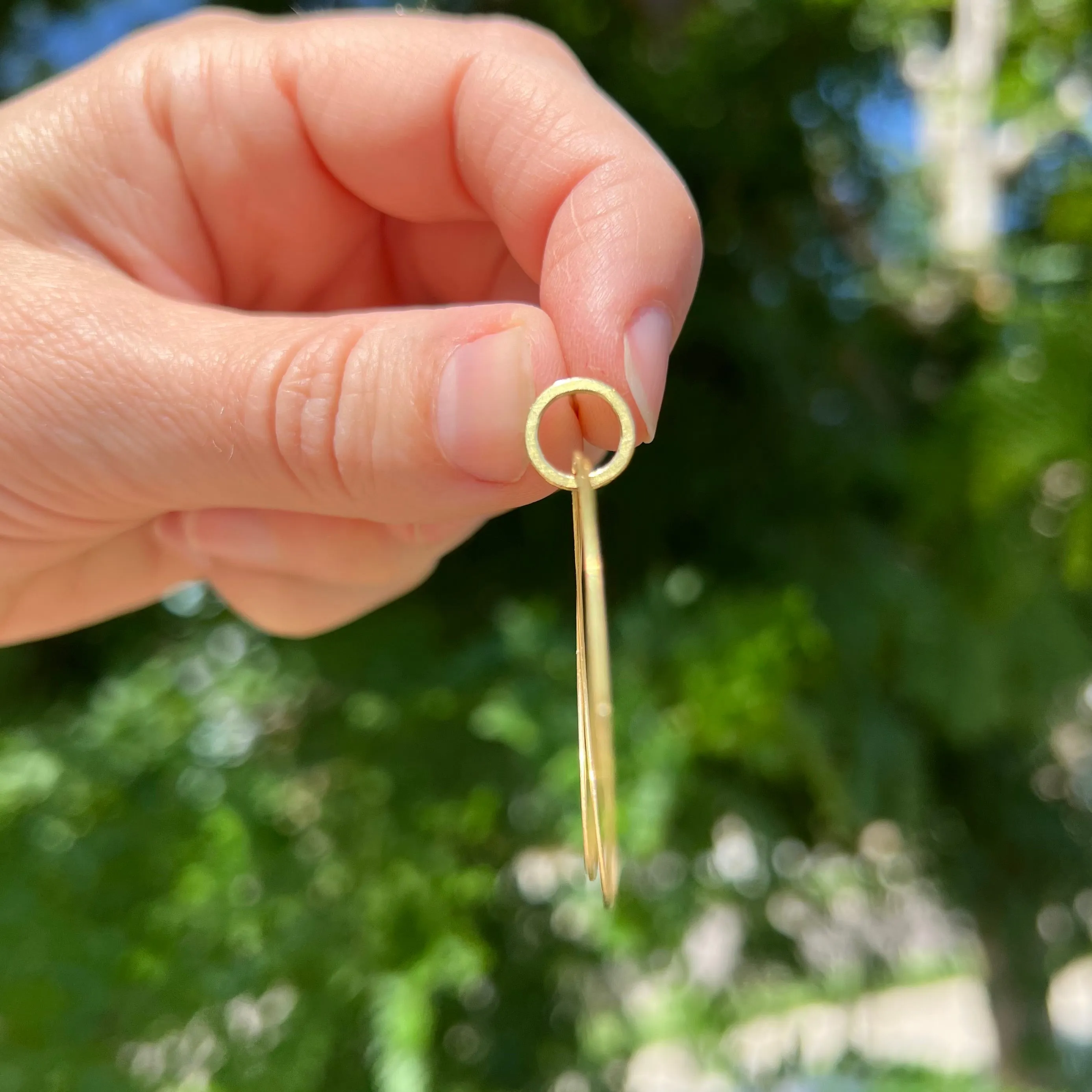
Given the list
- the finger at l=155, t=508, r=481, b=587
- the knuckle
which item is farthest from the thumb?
the finger at l=155, t=508, r=481, b=587

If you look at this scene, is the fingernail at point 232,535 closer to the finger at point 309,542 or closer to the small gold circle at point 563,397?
the finger at point 309,542

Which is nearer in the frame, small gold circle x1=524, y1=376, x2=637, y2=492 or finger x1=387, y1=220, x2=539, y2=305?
small gold circle x1=524, y1=376, x2=637, y2=492

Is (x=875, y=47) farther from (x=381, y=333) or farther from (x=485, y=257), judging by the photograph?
(x=381, y=333)

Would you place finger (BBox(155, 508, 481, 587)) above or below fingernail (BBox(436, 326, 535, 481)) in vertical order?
below

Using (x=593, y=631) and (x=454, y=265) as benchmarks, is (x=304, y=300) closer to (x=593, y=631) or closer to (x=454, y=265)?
(x=454, y=265)

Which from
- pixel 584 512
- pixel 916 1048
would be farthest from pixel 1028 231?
pixel 916 1048

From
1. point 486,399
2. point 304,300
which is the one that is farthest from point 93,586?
point 486,399

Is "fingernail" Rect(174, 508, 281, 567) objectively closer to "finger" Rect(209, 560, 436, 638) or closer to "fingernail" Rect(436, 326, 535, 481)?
"finger" Rect(209, 560, 436, 638)

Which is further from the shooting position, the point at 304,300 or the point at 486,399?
the point at 304,300
